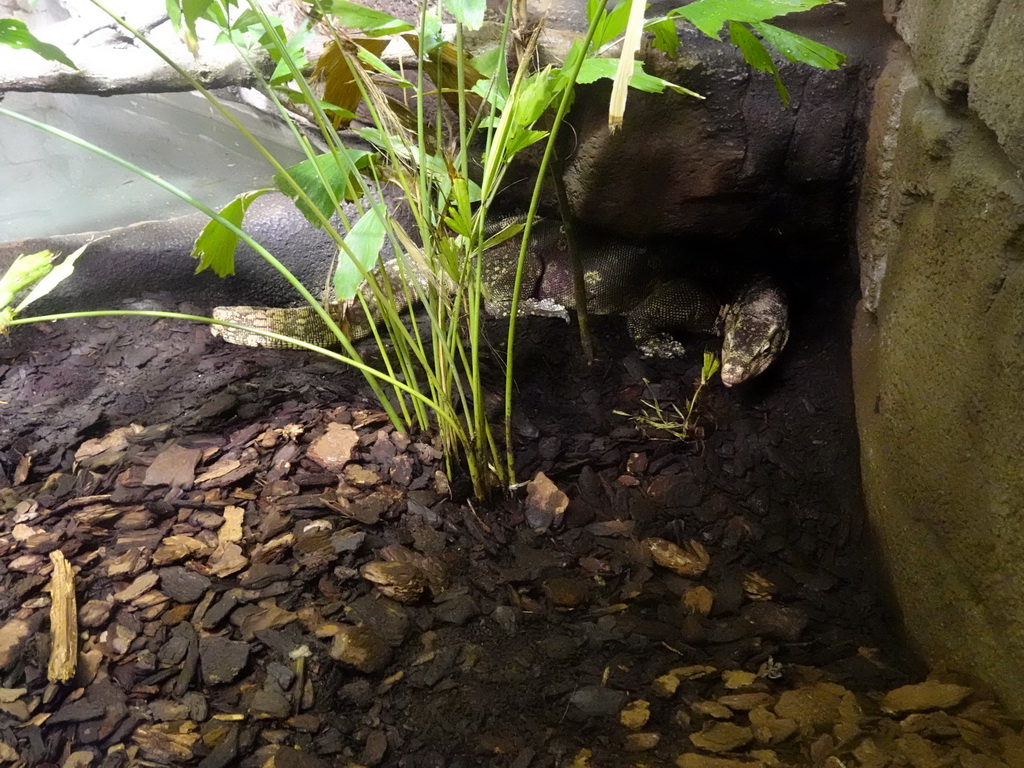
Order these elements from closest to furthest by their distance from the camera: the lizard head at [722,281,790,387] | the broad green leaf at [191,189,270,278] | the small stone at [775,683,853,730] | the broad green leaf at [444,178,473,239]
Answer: the small stone at [775,683,853,730]
the broad green leaf at [444,178,473,239]
the broad green leaf at [191,189,270,278]
the lizard head at [722,281,790,387]

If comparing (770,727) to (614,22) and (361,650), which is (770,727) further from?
(614,22)

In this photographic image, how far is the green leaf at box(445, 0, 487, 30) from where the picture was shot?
5.60 feet

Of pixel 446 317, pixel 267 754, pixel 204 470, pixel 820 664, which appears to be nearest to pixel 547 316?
pixel 446 317

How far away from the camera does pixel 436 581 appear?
2.01 meters

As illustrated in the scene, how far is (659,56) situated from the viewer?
246cm

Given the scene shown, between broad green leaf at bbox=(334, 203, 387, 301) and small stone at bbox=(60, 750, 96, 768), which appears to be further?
broad green leaf at bbox=(334, 203, 387, 301)

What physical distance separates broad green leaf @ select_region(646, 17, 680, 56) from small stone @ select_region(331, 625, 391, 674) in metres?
1.74

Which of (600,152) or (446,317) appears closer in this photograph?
(446,317)

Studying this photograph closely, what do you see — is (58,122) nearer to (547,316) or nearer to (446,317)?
(547,316)

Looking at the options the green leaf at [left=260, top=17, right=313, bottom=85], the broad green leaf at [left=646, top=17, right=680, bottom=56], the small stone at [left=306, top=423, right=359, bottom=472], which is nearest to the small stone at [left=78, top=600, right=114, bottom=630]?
the small stone at [left=306, top=423, right=359, bottom=472]

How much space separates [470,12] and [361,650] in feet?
5.40

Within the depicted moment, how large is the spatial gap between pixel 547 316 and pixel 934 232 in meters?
1.88

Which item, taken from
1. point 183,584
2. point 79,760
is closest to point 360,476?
point 183,584

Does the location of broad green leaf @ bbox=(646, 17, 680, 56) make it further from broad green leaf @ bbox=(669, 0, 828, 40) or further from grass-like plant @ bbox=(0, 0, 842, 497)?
broad green leaf @ bbox=(669, 0, 828, 40)
